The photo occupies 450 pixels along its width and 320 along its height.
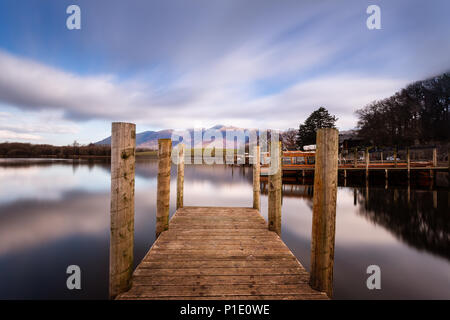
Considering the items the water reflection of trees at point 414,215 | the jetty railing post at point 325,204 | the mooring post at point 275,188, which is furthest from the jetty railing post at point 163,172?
the water reflection of trees at point 414,215

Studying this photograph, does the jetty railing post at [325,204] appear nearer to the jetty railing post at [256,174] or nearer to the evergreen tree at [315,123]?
the jetty railing post at [256,174]

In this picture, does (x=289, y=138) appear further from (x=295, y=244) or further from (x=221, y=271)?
(x=221, y=271)

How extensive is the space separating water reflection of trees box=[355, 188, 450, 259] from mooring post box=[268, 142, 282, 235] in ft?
21.1

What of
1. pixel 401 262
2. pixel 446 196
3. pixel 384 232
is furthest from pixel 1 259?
pixel 446 196

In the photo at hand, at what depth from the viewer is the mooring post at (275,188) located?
15.4ft

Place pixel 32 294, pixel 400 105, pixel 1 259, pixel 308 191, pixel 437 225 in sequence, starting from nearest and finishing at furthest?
pixel 32 294, pixel 1 259, pixel 437 225, pixel 308 191, pixel 400 105

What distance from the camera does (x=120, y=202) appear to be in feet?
8.41

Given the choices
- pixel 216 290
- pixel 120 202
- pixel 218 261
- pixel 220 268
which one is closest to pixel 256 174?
pixel 218 261

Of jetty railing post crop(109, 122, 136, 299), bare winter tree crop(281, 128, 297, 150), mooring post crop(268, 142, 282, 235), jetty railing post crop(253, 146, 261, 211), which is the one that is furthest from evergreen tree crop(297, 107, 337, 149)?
jetty railing post crop(109, 122, 136, 299)

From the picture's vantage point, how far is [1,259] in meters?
6.00

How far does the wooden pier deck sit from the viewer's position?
8.67ft

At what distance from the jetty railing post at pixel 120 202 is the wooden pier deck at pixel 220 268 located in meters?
0.25
